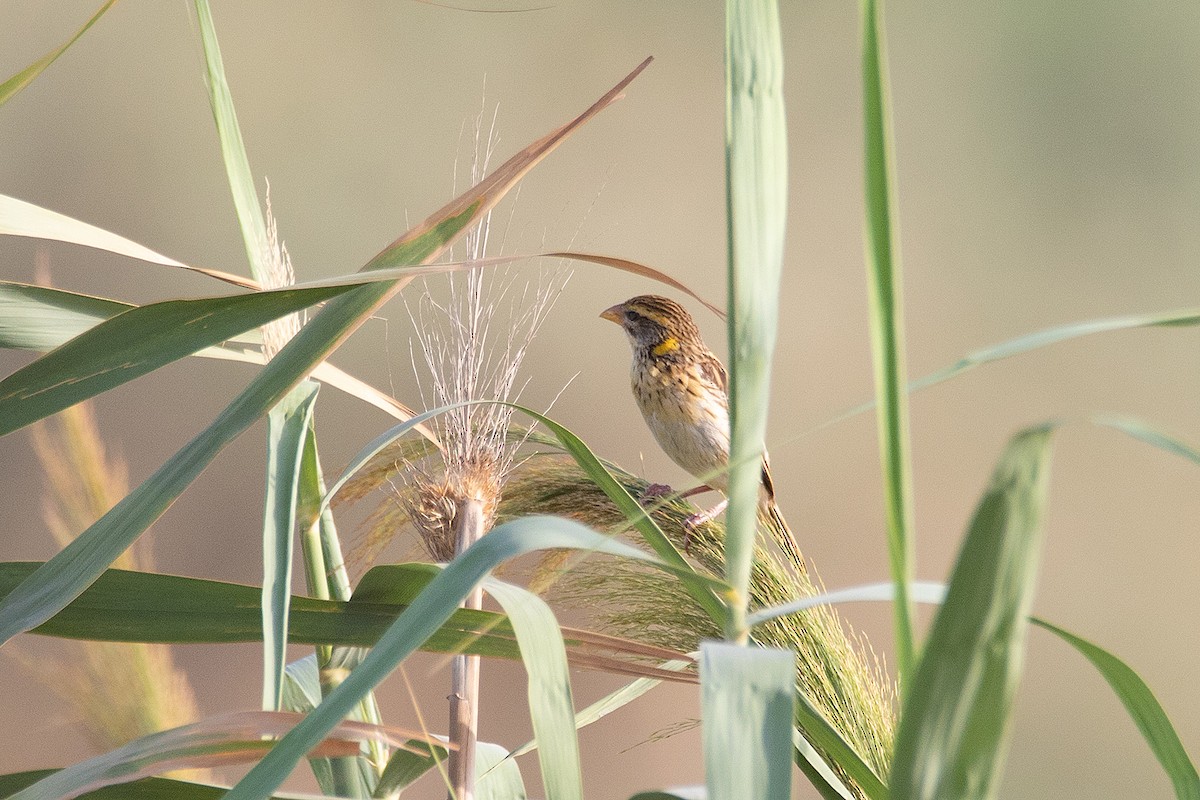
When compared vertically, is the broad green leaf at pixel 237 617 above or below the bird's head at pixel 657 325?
below

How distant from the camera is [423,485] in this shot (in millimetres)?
720

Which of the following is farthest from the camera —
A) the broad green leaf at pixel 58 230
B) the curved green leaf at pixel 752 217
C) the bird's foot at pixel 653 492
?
the bird's foot at pixel 653 492

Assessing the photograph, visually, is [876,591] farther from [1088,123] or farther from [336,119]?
[1088,123]

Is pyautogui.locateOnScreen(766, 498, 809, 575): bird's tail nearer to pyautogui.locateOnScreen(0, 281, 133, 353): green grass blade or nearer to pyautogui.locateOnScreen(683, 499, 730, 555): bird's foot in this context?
pyautogui.locateOnScreen(683, 499, 730, 555): bird's foot

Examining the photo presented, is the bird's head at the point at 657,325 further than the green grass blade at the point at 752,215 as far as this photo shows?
Yes

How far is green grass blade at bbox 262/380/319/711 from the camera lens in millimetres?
462

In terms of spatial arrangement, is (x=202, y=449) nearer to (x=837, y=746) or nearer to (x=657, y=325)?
(x=837, y=746)

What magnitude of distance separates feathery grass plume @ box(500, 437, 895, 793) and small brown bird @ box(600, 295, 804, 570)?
2.54 feet

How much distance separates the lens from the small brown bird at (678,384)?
1.74 metres

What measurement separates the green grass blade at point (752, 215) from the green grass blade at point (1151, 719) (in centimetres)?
18

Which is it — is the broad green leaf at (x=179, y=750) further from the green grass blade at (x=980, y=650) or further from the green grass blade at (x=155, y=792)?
the green grass blade at (x=980, y=650)

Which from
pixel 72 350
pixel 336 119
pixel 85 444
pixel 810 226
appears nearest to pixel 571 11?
pixel 336 119

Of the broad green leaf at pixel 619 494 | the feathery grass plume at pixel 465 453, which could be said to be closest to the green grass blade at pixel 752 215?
the broad green leaf at pixel 619 494

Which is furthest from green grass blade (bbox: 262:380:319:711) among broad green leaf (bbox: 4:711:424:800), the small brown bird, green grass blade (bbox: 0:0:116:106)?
the small brown bird
